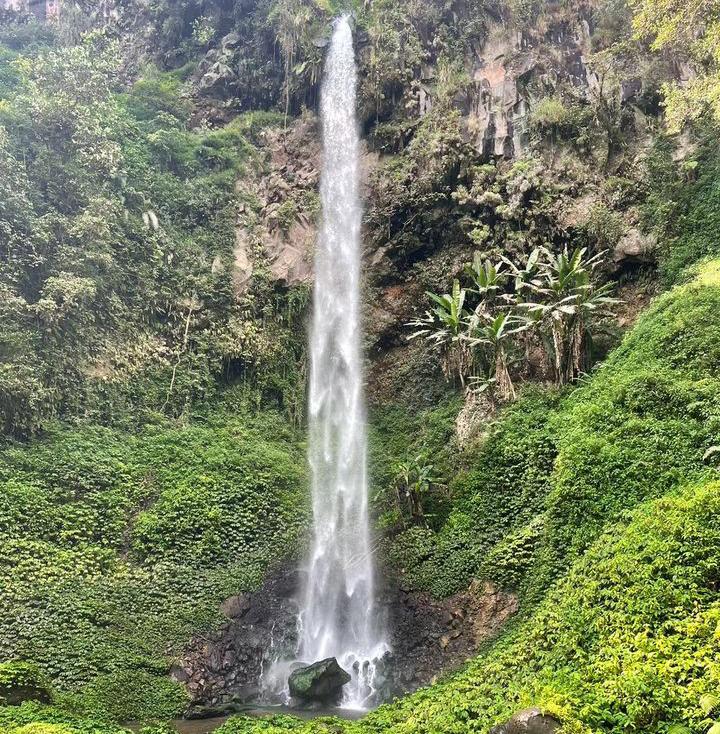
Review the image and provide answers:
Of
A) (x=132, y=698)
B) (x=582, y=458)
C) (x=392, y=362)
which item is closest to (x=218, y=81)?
(x=392, y=362)

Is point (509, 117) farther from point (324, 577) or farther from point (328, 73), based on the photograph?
point (324, 577)

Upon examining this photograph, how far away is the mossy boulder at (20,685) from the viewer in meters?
10.8

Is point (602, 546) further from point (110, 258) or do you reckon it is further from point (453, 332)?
point (110, 258)

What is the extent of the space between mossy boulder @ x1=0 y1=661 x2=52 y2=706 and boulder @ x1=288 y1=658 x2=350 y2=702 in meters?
4.91

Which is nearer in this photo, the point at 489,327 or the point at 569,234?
the point at 489,327

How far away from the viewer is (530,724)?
273 inches

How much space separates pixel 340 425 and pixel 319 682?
972cm

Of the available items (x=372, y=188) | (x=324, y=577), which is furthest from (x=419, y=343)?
(x=324, y=577)

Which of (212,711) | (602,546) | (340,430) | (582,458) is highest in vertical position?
(340,430)

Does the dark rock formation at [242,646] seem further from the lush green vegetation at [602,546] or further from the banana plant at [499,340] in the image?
the banana plant at [499,340]

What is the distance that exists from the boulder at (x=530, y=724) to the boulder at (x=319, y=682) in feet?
22.2

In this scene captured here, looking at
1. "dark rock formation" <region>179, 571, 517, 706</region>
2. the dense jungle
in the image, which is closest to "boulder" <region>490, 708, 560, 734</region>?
the dense jungle

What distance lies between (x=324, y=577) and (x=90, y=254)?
13.4m

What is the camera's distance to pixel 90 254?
20.6m
